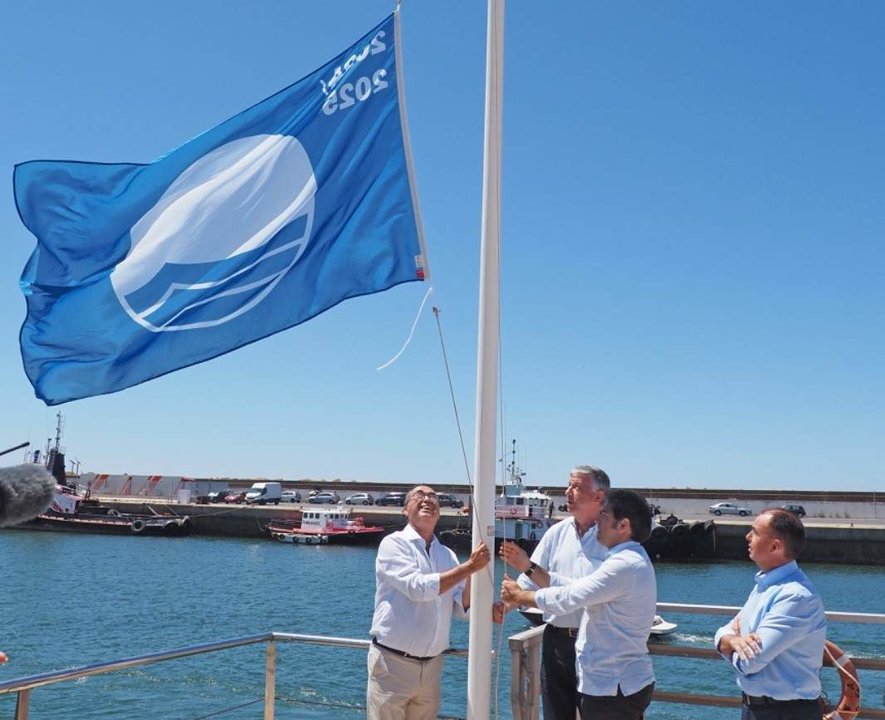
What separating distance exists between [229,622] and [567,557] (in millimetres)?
26406

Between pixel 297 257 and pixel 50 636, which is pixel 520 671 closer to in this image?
pixel 297 257

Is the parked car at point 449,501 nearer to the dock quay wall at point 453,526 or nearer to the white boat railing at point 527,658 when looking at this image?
the dock quay wall at point 453,526

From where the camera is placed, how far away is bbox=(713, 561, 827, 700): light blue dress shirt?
11.7 feet

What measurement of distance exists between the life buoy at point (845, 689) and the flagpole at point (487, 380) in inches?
64.3

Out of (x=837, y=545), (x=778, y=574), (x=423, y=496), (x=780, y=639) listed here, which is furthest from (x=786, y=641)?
(x=837, y=545)

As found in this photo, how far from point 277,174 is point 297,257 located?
578 millimetres

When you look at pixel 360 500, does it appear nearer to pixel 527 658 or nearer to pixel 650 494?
pixel 650 494

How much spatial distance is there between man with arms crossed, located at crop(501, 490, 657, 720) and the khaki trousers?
0.81m

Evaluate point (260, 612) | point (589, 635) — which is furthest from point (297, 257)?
point (260, 612)

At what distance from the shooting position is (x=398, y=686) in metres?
4.38

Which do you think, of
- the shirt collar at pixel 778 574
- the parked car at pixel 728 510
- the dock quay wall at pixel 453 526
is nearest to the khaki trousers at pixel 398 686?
the shirt collar at pixel 778 574

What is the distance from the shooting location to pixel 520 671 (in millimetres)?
4520

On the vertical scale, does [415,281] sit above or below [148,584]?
above

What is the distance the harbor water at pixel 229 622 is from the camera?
53.4 ft
